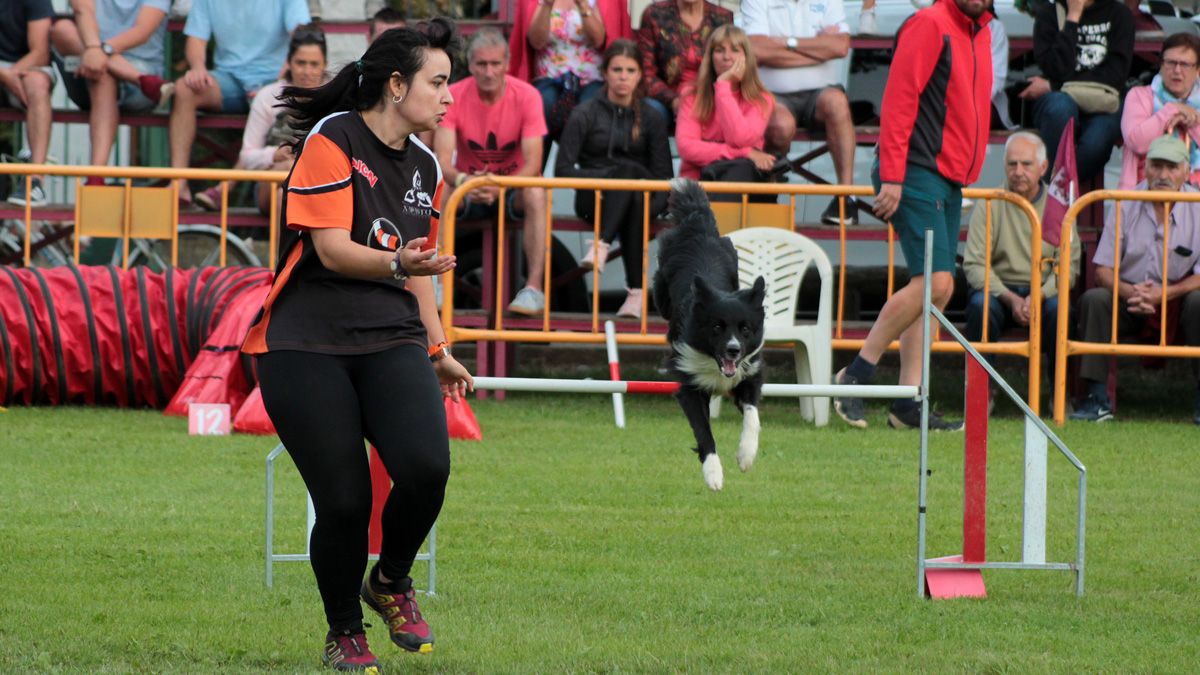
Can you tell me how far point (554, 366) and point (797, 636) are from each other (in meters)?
7.52

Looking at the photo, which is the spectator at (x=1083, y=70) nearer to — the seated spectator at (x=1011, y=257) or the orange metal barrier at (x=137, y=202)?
the seated spectator at (x=1011, y=257)

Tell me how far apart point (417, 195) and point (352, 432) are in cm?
63

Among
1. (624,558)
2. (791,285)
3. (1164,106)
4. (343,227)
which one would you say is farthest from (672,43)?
(343,227)

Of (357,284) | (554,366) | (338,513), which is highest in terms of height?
(357,284)

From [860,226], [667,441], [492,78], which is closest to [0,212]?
[492,78]

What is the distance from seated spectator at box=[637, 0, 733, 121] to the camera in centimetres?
1085

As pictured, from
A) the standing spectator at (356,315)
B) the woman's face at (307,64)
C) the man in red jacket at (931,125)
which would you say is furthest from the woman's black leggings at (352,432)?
the woman's face at (307,64)

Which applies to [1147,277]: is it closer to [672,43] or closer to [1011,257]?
[1011,257]

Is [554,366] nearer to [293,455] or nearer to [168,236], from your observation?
[168,236]

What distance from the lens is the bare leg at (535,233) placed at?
33.1 ft

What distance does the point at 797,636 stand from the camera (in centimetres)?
482

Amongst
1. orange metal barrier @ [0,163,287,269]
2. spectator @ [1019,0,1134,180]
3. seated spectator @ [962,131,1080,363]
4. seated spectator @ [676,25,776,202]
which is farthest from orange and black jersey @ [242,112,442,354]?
spectator @ [1019,0,1134,180]

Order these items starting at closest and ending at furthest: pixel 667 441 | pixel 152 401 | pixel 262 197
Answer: pixel 667 441 → pixel 152 401 → pixel 262 197

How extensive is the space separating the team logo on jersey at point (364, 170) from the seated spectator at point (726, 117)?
6.09m
